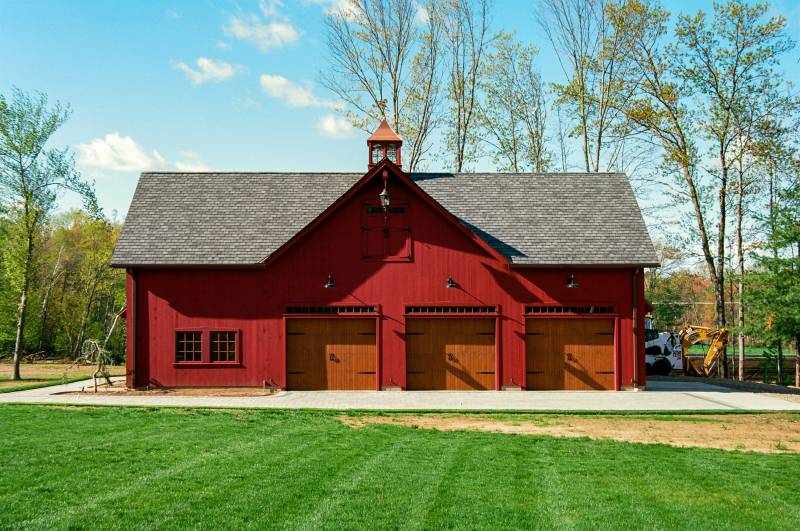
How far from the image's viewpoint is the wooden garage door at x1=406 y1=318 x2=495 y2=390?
2089cm

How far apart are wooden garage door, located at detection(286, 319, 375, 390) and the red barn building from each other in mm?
29

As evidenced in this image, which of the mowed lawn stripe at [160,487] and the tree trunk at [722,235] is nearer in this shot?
the mowed lawn stripe at [160,487]

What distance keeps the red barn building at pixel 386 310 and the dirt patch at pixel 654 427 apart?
5.03 m

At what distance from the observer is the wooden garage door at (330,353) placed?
20891 mm

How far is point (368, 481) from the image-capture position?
31.0 ft

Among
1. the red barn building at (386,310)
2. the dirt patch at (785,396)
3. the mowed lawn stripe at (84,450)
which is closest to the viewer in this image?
the mowed lawn stripe at (84,450)

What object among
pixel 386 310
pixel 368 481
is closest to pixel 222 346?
pixel 386 310

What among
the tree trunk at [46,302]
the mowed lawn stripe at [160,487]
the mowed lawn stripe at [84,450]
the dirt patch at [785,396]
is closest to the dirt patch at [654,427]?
the dirt patch at [785,396]

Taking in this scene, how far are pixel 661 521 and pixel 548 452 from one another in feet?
12.1

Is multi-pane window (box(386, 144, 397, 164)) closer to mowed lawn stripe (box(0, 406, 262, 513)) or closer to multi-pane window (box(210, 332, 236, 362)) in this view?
multi-pane window (box(210, 332, 236, 362))

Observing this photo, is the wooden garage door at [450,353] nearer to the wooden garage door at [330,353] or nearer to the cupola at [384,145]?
the wooden garage door at [330,353]

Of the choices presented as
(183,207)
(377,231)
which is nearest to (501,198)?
(377,231)

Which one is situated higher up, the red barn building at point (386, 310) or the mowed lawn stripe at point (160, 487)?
the red barn building at point (386, 310)

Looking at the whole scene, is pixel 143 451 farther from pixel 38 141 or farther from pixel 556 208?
pixel 38 141
